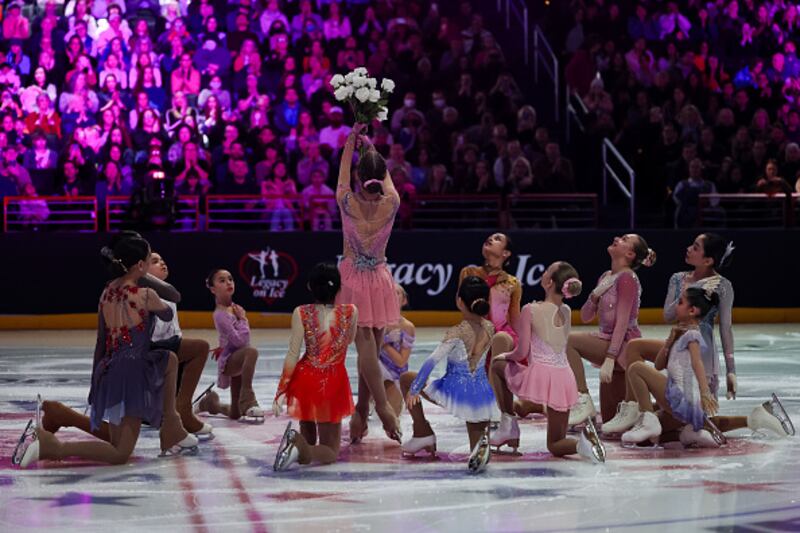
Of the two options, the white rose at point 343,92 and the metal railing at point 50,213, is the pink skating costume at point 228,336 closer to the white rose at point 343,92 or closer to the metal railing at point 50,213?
the white rose at point 343,92

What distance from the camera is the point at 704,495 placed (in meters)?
7.79

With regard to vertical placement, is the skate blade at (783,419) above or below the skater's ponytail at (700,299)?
below

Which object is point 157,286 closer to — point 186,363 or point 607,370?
point 186,363

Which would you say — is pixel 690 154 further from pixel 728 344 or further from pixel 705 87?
pixel 728 344

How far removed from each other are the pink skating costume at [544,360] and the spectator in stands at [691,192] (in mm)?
9875

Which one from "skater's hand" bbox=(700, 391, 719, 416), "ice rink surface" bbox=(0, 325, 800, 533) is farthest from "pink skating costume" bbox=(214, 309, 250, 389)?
"skater's hand" bbox=(700, 391, 719, 416)

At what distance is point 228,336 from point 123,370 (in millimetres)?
1984

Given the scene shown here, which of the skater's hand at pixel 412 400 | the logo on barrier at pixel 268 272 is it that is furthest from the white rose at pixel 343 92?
the logo on barrier at pixel 268 272

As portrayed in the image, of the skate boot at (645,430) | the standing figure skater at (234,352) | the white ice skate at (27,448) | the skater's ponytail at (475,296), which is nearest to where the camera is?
the white ice skate at (27,448)

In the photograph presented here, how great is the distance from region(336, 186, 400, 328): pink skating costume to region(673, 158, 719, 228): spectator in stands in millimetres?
9713

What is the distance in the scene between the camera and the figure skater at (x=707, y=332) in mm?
9594

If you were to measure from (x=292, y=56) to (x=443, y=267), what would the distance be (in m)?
4.18

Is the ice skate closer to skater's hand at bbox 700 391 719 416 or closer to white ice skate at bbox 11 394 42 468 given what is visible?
skater's hand at bbox 700 391 719 416

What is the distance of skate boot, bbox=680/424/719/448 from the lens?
933 cm
